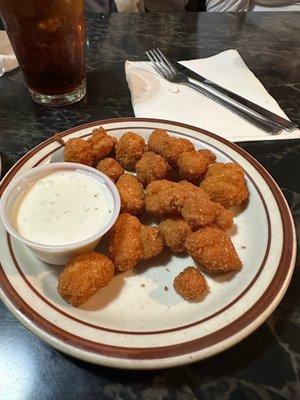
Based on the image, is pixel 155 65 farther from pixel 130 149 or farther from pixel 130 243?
pixel 130 243

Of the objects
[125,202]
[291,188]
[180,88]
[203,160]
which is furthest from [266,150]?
[125,202]

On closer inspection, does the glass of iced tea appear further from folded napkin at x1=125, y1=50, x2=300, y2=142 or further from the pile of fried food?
the pile of fried food

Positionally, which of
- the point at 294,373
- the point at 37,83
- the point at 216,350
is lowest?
the point at 294,373

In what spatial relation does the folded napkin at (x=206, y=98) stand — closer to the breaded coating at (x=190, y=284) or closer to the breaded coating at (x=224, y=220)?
the breaded coating at (x=224, y=220)

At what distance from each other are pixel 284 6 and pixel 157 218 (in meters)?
2.84

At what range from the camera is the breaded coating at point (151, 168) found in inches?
48.0

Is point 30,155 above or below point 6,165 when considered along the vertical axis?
above

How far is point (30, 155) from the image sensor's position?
124 cm

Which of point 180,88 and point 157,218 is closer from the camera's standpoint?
point 157,218

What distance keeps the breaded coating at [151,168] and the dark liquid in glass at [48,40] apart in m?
Result: 0.59

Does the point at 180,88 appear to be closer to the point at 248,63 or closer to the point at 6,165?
the point at 248,63

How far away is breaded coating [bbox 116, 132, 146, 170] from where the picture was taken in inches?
50.3

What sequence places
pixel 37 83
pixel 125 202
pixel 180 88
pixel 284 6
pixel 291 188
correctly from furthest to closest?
→ 1. pixel 284 6
2. pixel 180 88
3. pixel 37 83
4. pixel 291 188
5. pixel 125 202

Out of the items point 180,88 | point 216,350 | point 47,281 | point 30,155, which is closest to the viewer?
point 216,350
